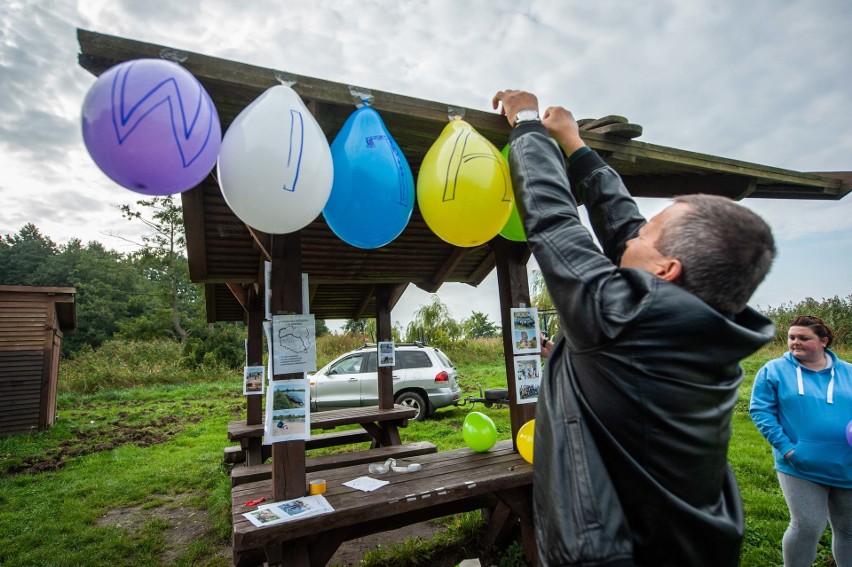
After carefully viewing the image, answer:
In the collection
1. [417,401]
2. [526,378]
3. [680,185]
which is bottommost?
[417,401]

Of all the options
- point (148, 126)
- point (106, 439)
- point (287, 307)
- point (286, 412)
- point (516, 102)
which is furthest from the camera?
point (106, 439)

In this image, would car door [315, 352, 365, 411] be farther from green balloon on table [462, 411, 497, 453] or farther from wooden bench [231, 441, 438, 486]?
green balloon on table [462, 411, 497, 453]

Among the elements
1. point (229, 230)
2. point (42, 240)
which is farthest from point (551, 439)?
point (42, 240)

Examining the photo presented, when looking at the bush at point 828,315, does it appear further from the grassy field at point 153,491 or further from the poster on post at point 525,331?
the poster on post at point 525,331

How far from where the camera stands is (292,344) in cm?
256

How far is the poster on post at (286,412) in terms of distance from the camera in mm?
2473

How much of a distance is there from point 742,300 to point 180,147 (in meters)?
1.73

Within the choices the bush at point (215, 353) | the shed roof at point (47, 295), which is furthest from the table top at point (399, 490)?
the bush at point (215, 353)

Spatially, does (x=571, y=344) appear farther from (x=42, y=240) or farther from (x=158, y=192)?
(x=42, y=240)

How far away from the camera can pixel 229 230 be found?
3.83 meters

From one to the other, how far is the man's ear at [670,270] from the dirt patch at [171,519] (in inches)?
195

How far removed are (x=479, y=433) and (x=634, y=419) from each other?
102 inches

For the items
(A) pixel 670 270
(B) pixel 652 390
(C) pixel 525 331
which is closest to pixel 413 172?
(C) pixel 525 331

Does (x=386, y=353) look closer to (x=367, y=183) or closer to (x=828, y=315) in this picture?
(x=367, y=183)
